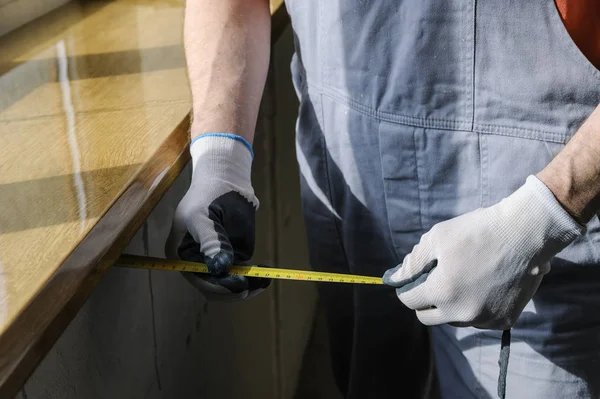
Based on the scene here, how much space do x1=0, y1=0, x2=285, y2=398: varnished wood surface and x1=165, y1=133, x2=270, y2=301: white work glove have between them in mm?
45

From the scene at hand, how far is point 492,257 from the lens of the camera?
0.81 m

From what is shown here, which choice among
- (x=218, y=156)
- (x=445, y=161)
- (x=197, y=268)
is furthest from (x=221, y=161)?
(x=445, y=161)

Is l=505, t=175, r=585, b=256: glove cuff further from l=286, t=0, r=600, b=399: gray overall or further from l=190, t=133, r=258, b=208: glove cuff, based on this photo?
l=190, t=133, r=258, b=208: glove cuff

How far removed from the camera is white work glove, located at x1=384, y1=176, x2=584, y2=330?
2.60 feet

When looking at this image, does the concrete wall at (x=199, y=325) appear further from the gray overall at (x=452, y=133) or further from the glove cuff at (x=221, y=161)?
the gray overall at (x=452, y=133)

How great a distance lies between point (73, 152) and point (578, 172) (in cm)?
66

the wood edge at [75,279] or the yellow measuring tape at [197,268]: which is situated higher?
the wood edge at [75,279]

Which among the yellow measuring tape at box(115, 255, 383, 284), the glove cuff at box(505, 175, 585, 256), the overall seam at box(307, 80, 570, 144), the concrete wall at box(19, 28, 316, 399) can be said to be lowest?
the concrete wall at box(19, 28, 316, 399)

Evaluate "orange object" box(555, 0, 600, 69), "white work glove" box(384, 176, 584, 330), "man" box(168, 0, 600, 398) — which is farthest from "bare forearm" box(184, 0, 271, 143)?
"orange object" box(555, 0, 600, 69)

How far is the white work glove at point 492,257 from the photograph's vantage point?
0.79 meters

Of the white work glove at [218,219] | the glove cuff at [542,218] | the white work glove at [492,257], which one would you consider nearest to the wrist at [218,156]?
the white work glove at [218,219]

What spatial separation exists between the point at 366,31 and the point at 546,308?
0.48m

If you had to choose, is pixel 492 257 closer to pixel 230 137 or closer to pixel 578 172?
pixel 578 172

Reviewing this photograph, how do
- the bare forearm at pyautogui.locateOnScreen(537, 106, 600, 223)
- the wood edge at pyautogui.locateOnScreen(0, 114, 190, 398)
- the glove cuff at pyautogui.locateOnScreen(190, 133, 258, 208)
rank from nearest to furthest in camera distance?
the wood edge at pyautogui.locateOnScreen(0, 114, 190, 398) → the bare forearm at pyautogui.locateOnScreen(537, 106, 600, 223) → the glove cuff at pyautogui.locateOnScreen(190, 133, 258, 208)
